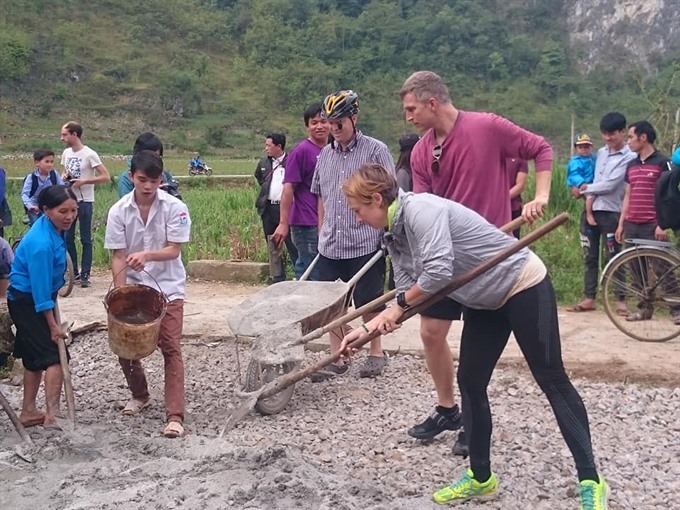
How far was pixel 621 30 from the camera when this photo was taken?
74.9 meters

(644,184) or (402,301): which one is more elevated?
(644,184)

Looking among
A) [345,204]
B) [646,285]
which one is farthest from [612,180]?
[345,204]

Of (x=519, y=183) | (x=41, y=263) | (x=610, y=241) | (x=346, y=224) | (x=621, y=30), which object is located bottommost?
(x=610, y=241)

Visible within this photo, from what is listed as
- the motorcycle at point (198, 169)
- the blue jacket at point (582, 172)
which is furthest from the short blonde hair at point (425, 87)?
the motorcycle at point (198, 169)

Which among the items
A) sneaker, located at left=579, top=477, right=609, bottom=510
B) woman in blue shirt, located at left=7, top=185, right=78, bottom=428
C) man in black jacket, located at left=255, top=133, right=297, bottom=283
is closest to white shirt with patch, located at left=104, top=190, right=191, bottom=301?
woman in blue shirt, located at left=7, top=185, right=78, bottom=428

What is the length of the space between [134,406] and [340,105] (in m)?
2.27

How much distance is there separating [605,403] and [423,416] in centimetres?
112

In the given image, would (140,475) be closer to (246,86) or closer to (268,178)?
(268,178)

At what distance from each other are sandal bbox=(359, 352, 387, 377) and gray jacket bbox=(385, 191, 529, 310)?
2288 millimetres

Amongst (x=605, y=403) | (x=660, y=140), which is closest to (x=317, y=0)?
(x=660, y=140)

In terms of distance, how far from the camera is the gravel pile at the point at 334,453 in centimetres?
373

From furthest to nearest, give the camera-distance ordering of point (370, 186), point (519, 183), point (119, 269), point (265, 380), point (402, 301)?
1. point (519, 183)
2. point (265, 380)
3. point (119, 269)
4. point (402, 301)
5. point (370, 186)

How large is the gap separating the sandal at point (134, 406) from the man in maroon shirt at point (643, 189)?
3782 mm

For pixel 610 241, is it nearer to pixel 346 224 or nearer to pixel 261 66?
pixel 346 224
